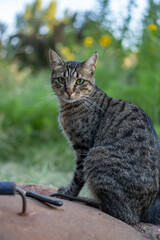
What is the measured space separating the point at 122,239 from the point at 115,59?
602cm

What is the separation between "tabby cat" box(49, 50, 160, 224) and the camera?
2.44 meters

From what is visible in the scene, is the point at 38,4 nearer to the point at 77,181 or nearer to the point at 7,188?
the point at 77,181

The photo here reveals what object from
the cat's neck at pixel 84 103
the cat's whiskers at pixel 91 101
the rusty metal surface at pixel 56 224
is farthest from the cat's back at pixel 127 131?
the rusty metal surface at pixel 56 224

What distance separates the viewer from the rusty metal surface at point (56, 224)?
1733 millimetres

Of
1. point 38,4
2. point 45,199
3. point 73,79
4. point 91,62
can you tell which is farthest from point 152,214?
point 38,4

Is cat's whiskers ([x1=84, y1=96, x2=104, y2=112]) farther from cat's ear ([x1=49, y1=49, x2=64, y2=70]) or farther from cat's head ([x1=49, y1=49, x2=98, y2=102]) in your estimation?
cat's ear ([x1=49, y1=49, x2=64, y2=70])

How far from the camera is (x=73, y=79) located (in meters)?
3.23

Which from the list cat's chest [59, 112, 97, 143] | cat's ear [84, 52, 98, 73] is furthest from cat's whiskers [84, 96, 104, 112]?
cat's ear [84, 52, 98, 73]

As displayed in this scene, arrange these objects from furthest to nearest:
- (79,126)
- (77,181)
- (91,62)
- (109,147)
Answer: (91,62) → (79,126) → (77,181) → (109,147)

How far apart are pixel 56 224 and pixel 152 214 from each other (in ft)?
3.29

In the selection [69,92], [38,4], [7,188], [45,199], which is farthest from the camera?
[38,4]

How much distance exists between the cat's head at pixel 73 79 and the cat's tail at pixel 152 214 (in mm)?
1304

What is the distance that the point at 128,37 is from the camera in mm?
6270

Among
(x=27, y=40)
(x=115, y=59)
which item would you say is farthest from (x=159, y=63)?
(x=27, y=40)
